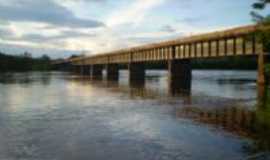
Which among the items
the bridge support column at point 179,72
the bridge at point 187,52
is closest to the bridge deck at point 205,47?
the bridge at point 187,52

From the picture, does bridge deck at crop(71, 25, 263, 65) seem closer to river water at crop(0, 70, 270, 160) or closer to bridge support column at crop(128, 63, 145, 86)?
bridge support column at crop(128, 63, 145, 86)

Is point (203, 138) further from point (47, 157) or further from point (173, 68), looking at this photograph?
point (173, 68)

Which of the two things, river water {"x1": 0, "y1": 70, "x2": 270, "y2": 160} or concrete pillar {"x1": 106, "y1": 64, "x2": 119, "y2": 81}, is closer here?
river water {"x1": 0, "y1": 70, "x2": 270, "y2": 160}

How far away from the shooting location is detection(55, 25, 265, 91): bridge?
41219 mm

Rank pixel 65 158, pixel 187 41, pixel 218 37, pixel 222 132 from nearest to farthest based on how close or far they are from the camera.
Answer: pixel 65 158 → pixel 222 132 → pixel 218 37 → pixel 187 41

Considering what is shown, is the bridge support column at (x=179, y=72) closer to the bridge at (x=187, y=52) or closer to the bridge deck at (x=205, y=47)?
the bridge at (x=187, y=52)

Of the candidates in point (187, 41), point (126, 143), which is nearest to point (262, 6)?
point (126, 143)

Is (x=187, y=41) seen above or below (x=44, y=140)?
above

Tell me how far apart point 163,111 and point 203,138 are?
10453 millimetres

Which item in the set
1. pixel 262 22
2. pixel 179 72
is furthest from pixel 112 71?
pixel 262 22

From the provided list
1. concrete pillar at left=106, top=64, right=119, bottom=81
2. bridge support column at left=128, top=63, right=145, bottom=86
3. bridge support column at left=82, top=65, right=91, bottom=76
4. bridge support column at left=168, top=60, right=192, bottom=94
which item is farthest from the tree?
bridge support column at left=82, top=65, right=91, bottom=76

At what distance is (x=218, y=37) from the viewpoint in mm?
46531

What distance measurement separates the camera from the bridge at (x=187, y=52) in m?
41.2

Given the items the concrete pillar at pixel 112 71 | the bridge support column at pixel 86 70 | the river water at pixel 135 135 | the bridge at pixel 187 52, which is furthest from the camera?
the bridge support column at pixel 86 70
